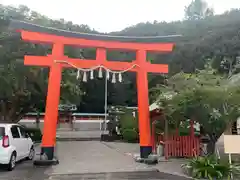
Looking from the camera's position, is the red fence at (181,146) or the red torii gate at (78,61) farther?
the red fence at (181,146)

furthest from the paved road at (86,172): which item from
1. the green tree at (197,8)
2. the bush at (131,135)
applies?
the green tree at (197,8)

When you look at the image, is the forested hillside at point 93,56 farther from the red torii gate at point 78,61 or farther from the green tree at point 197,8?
the green tree at point 197,8

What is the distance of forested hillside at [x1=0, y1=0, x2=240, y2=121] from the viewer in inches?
571

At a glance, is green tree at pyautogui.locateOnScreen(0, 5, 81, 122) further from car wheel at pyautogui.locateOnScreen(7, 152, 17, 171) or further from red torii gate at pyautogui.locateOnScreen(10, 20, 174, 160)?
A: car wheel at pyautogui.locateOnScreen(7, 152, 17, 171)

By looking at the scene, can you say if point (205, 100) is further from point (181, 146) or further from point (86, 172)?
point (86, 172)

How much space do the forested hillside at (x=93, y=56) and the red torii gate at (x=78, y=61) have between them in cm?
177

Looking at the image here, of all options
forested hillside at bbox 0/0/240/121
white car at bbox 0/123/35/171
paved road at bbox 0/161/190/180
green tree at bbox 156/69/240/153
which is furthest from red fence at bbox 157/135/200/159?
white car at bbox 0/123/35/171

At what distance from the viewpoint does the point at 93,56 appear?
74.7 ft

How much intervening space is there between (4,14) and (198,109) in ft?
35.1

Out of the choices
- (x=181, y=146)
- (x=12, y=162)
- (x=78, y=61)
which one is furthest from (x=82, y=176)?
(x=181, y=146)

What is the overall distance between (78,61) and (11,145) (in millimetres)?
3792

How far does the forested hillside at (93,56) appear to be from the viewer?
14492mm

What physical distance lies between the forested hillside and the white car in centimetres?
430

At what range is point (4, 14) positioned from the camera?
15.1 m
